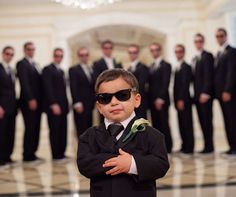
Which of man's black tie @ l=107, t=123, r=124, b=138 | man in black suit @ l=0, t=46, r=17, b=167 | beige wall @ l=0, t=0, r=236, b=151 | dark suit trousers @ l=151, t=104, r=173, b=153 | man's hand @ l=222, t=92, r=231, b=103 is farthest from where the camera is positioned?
beige wall @ l=0, t=0, r=236, b=151

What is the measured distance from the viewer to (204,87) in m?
5.17

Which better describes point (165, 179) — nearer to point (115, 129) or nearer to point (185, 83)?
point (115, 129)

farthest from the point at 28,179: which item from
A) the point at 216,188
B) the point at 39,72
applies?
the point at 39,72

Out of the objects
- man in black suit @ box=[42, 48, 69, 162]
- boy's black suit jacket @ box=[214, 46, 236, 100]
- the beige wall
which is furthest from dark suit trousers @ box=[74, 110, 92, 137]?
the beige wall

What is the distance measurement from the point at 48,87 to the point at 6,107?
0.56 meters

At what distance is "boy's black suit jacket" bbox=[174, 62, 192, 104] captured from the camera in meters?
5.39

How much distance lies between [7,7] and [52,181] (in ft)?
21.5

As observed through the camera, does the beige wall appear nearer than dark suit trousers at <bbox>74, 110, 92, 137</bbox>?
No

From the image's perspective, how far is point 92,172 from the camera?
1433mm

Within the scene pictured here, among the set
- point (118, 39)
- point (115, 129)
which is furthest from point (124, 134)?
point (118, 39)

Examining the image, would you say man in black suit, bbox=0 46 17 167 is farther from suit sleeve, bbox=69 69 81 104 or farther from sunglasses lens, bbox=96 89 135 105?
sunglasses lens, bbox=96 89 135 105

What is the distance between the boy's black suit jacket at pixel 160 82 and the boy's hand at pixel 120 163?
4111 mm

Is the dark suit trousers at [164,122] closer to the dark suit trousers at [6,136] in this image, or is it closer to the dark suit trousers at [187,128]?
the dark suit trousers at [187,128]

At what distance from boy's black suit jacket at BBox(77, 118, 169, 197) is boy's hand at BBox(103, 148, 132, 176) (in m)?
0.03
